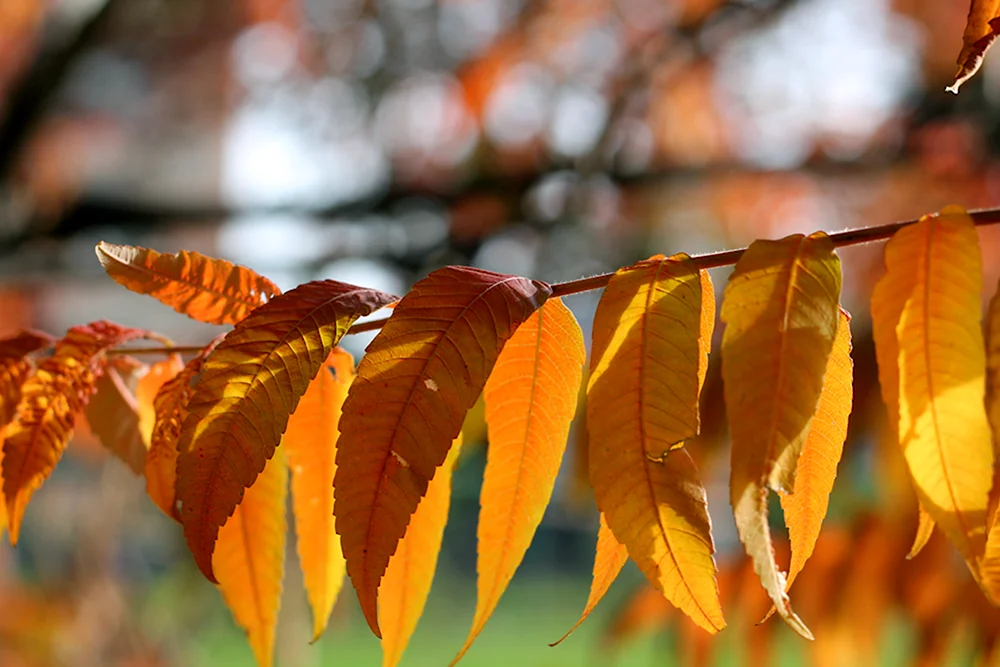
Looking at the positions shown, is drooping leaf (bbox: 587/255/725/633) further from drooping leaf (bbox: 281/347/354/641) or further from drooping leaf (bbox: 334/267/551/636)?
drooping leaf (bbox: 281/347/354/641)

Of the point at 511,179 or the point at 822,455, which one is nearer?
the point at 822,455

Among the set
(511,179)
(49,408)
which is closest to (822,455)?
(49,408)

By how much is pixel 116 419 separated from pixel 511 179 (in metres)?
2.22

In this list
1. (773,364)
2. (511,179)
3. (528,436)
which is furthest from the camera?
(511,179)

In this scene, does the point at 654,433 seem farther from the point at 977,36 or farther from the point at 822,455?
the point at 977,36

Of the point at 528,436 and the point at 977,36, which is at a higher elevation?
the point at 977,36

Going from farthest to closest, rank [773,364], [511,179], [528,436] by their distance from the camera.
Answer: [511,179]
[528,436]
[773,364]

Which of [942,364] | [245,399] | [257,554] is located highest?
[942,364]

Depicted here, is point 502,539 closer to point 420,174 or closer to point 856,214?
point 420,174

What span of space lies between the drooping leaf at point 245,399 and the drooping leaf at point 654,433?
154mm

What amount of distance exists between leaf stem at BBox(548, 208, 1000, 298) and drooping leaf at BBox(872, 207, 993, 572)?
0.4 inches

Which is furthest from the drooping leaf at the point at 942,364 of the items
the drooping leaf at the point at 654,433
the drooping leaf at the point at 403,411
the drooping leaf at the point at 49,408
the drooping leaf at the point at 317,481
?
the drooping leaf at the point at 49,408

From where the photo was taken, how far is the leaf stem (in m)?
A: 0.56

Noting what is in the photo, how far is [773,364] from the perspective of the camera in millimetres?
502
